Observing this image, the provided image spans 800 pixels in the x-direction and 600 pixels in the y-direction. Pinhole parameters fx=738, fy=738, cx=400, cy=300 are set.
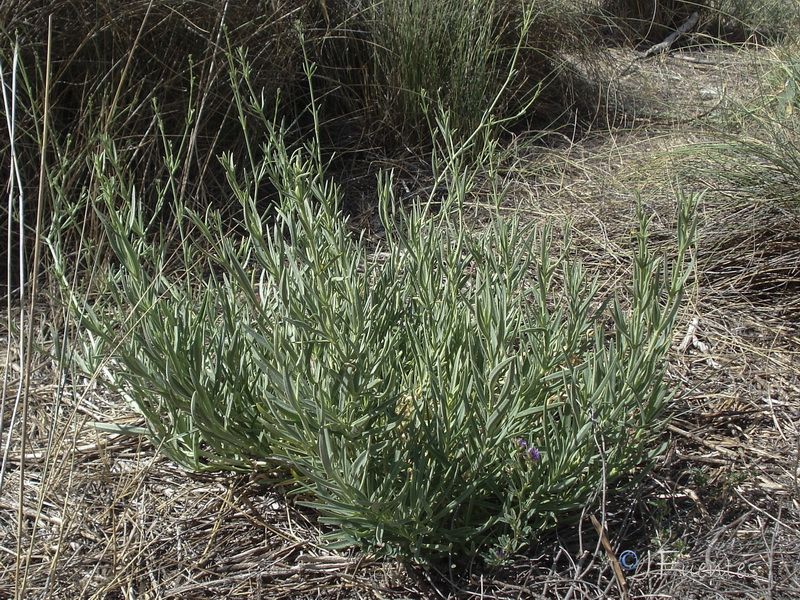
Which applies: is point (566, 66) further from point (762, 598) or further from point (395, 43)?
point (762, 598)

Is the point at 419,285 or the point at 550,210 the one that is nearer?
the point at 419,285

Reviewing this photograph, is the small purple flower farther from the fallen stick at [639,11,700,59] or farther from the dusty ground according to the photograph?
the fallen stick at [639,11,700,59]

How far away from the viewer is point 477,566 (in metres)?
1.45

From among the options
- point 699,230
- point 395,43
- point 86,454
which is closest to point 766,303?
point 699,230

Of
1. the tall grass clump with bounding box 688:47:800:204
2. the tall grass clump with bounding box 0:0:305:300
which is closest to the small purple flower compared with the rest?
the tall grass clump with bounding box 0:0:305:300

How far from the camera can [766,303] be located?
2379 millimetres

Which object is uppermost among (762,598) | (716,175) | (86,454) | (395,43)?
(395,43)

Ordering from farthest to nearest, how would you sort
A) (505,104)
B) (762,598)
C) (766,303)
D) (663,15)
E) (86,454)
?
(663,15), (505,104), (766,303), (86,454), (762,598)

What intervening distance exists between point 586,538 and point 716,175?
1662 millimetres

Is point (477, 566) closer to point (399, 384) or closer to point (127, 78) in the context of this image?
point (399, 384)

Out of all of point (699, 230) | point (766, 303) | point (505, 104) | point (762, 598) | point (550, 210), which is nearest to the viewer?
point (762, 598)

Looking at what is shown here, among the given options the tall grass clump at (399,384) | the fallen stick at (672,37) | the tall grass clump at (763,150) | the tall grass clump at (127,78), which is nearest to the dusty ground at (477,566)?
the tall grass clump at (399,384)

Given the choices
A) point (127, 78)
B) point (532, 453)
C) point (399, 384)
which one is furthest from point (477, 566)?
point (127, 78)

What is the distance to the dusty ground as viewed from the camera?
4.60ft
